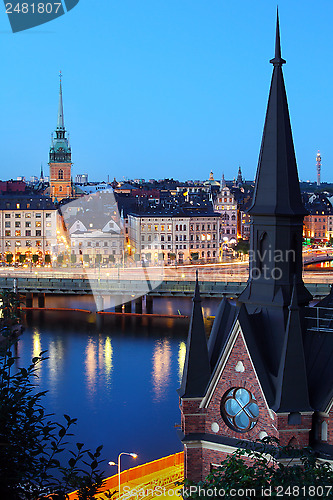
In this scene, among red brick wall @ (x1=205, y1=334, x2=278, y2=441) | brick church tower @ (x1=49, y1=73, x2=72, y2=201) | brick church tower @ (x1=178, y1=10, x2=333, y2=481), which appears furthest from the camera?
brick church tower @ (x1=49, y1=73, x2=72, y2=201)

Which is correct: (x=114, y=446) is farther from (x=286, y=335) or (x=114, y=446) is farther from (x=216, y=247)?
(x=216, y=247)

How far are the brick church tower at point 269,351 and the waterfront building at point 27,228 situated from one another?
6397 cm

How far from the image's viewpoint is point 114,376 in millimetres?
29422

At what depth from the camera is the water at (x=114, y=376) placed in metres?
22.4

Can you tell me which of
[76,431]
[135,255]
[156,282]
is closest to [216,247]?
[135,255]

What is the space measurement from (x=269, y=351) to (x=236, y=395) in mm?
765

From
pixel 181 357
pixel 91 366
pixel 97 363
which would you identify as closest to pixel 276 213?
pixel 91 366

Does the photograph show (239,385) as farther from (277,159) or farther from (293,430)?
(277,159)

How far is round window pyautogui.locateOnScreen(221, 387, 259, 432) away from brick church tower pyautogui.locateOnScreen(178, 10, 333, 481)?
0.5 inches

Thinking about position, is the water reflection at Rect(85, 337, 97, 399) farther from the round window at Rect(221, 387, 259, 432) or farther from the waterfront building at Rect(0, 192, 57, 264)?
the waterfront building at Rect(0, 192, 57, 264)

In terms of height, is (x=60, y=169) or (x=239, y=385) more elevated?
(x=60, y=169)

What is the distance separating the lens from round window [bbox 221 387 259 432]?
31.7 ft

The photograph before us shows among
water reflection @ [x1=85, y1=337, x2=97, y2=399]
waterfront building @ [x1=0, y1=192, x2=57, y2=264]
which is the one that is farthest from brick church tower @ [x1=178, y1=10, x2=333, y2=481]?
waterfront building @ [x1=0, y1=192, x2=57, y2=264]

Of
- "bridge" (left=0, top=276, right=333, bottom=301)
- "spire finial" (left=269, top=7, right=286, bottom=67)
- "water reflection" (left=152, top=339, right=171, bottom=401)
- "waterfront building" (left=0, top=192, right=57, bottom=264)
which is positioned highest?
"spire finial" (left=269, top=7, right=286, bottom=67)
